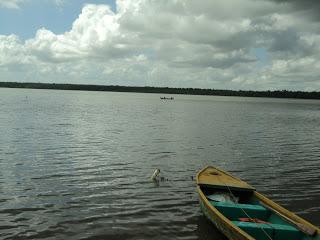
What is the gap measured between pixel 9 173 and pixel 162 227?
9.66 meters

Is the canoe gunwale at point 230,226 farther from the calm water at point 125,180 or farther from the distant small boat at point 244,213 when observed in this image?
the calm water at point 125,180

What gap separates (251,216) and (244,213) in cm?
32

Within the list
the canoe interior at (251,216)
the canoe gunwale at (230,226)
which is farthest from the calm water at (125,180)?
the canoe gunwale at (230,226)

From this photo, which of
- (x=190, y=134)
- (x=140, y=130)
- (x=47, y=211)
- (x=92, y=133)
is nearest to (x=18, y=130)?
(x=92, y=133)

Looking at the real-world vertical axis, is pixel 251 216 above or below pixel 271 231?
below

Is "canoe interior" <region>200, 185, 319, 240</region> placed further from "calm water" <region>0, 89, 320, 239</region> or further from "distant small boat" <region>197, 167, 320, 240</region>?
"calm water" <region>0, 89, 320, 239</region>

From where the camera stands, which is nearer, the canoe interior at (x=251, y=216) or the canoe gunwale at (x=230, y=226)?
the canoe gunwale at (x=230, y=226)

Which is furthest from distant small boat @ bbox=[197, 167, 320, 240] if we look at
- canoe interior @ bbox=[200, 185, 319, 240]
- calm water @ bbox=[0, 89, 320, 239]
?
calm water @ bbox=[0, 89, 320, 239]

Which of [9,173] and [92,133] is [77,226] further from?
[92,133]

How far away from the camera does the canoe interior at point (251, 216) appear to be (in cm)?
1160

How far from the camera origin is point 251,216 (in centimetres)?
1362

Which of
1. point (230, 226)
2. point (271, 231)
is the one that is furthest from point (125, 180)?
Result: point (271, 231)

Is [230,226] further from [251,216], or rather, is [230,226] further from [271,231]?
[251,216]

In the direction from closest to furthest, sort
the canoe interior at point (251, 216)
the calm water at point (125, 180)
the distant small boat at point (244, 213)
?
the distant small boat at point (244, 213), the canoe interior at point (251, 216), the calm water at point (125, 180)
